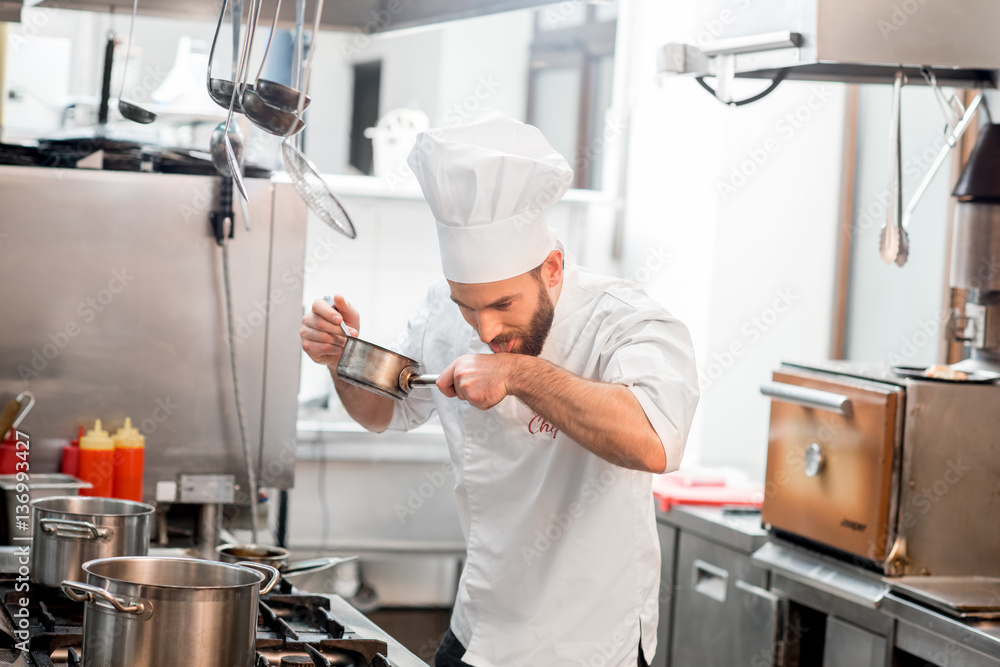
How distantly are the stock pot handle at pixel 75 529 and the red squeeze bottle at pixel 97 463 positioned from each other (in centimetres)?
58

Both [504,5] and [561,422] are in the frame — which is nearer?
[561,422]

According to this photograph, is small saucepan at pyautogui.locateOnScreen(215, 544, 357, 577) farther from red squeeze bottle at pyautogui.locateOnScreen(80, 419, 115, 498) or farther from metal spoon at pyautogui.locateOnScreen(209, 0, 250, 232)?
metal spoon at pyautogui.locateOnScreen(209, 0, 250, 232)

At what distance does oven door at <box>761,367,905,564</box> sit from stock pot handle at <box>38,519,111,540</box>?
1.63m

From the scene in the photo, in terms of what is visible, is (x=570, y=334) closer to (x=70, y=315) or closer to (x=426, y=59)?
(x=70, y=315)

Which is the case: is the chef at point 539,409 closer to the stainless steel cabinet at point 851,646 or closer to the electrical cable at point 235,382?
the electrical cable at point 235,382

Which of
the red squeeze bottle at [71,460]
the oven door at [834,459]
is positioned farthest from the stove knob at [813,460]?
the red squeeze bottle at [71,460]

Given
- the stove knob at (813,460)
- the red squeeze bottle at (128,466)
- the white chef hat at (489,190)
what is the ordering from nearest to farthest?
the white chef hat at (489,190) → the red squeeze bottle at (128,466) → the stove knob at (813,460)

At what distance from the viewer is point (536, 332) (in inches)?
64.4

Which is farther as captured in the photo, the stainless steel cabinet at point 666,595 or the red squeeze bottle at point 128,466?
the stainless steel cabinet at point 666,595

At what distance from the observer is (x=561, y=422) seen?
1.45 meters

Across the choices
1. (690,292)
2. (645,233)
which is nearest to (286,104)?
(690,292)

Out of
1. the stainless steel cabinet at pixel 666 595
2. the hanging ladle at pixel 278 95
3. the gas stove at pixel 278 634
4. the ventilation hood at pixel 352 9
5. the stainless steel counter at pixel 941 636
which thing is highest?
the ventilation hood at pixel 352 9

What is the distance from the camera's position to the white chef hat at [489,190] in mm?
1540

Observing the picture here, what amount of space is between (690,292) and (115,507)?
259 centimetres
